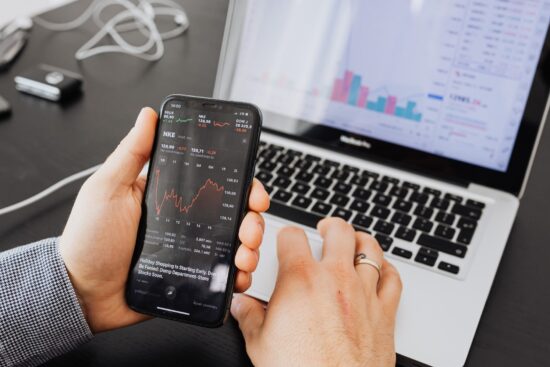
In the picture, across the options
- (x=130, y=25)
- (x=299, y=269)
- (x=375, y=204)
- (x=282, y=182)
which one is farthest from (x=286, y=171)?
(x=130, y=25)

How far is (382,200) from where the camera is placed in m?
0.73

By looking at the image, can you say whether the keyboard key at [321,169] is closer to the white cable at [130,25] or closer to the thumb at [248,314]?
the thumb at [248,314]

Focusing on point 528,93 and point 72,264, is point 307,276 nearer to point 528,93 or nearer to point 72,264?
point 72,264

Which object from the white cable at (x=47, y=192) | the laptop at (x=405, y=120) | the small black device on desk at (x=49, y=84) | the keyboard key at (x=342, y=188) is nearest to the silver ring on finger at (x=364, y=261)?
the laptop at (x=405, y=120)

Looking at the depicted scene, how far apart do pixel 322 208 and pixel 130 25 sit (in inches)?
24.7

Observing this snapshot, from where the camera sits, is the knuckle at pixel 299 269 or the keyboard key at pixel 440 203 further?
the keyboard key at pixel 440 203

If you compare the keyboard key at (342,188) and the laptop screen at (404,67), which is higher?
the laptop screen at (404,67)

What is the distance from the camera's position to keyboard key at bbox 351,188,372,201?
2.41ft

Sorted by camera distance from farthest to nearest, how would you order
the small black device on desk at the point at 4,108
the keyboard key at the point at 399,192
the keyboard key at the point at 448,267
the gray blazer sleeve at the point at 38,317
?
the small black device on desk at the point at 4,108
the keyboard key at the point at 399,192
the keyboard key at the point at 448,267
the gray blazer sleeve at the point at 38,317

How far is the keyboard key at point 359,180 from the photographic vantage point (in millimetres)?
755

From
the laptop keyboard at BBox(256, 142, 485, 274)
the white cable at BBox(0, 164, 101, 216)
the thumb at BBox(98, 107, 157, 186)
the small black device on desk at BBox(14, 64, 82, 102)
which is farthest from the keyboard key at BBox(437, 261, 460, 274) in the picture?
the small black device on desk at BBox(14, 64, 82, 102)

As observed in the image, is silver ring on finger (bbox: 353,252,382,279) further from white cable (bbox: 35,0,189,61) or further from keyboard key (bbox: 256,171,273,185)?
white cable (bbox: 35,0,189,61)

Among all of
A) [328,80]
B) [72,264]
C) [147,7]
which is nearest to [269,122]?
[328,80]

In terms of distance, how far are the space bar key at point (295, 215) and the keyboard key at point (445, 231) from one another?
14 cm
